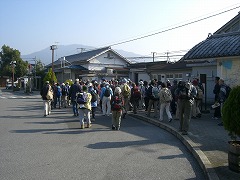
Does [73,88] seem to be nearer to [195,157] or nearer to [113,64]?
[195,157]

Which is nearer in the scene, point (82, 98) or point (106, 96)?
point (82, 98)

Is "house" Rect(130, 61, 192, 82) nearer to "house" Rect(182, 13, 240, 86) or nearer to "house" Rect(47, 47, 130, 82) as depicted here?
"house" Rect(47, 47, 130, 82)

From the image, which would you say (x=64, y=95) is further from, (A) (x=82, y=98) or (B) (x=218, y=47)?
(B) (x=218, y=47)

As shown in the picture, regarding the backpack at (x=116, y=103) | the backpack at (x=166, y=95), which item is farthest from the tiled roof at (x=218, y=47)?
the backpack at (x=116, y=103)

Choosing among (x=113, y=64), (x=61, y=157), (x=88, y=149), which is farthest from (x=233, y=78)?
(x=113, y=64)

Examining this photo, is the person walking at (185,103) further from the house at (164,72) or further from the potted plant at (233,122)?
the house at (164,72)

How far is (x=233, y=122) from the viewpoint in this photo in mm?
5945

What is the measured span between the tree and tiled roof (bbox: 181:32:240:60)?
2245 inches

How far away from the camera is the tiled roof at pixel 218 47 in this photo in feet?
40.2

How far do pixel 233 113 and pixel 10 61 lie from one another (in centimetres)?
6493

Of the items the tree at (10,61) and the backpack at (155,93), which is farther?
the tree at (10,61)

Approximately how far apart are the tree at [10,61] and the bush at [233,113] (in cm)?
6383

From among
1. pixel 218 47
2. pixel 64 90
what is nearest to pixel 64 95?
pixel 64 90

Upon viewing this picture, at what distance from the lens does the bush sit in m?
5.89
